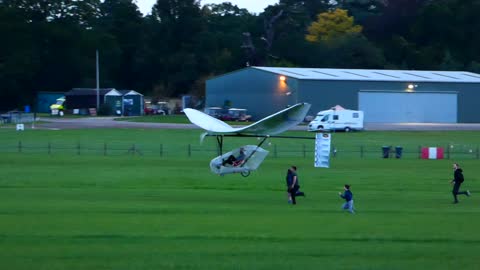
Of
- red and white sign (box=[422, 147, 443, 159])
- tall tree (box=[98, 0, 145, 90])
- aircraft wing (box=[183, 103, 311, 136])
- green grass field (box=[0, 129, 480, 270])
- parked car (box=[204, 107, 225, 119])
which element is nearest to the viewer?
green grass field (box=[0, 129, 480, 270])

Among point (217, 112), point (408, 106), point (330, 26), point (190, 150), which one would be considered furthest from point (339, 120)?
point (330, 26)

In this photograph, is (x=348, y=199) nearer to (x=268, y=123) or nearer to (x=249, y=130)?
(x=268, y=123)

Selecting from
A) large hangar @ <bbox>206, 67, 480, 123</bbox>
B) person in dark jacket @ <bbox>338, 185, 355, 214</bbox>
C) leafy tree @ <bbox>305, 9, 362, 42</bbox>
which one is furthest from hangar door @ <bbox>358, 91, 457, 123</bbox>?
person in dark jacket @ <bbox>338, 185, 355, 214</bbox>

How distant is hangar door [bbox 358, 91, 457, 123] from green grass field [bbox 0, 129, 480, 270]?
39.9 meters

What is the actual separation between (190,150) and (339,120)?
1003 inches

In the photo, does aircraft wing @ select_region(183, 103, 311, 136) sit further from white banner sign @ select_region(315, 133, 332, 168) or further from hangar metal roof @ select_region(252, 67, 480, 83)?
hangar metal roof @ select_region(252, 67, 480, 83)

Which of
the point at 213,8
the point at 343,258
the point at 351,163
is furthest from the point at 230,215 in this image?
the point at 213,8

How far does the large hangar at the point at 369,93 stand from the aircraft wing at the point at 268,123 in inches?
2279

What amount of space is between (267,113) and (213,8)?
246ft

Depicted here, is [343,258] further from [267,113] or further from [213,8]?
[213,8]

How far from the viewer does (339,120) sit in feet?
272

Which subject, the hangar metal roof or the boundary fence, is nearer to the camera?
the boundary fence

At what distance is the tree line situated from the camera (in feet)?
416

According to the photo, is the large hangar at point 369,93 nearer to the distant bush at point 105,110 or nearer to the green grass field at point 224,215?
the distant bush at point 105,110
